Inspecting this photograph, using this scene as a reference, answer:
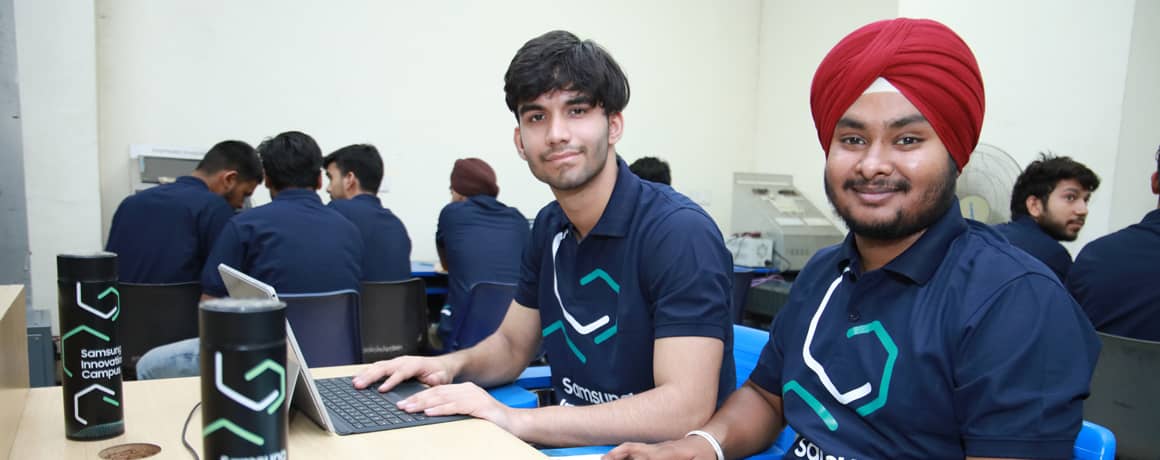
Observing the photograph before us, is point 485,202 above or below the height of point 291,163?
below

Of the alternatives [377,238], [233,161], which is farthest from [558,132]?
[233,161]

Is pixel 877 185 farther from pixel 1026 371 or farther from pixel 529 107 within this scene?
pixel 529 107

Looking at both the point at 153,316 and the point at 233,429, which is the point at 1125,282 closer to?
the point at 233,429

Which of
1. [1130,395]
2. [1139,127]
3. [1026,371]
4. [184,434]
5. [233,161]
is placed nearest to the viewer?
[1026,371]

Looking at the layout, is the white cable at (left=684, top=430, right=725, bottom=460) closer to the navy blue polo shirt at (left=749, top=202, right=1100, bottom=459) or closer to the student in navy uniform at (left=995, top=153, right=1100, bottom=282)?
the navy blue polo shirt at (left=749, top=202, right=1100, bottom=459)

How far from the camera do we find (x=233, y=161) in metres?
3.07

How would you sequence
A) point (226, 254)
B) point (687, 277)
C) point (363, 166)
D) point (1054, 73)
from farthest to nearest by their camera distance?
point (1054, 73)
point (363, 166)
point (226, 254)
point (687, 277)

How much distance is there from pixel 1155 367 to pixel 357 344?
220 cm

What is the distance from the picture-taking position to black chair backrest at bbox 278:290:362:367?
2.06m

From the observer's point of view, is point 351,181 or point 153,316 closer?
point 153,316

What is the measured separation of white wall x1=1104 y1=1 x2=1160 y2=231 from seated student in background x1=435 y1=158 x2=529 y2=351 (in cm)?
283

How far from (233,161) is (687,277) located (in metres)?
2.54

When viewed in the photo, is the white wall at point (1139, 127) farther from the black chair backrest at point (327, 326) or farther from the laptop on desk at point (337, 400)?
the laptop on desk at point (337, 400)

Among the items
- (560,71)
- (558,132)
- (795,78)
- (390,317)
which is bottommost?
(390,317)
